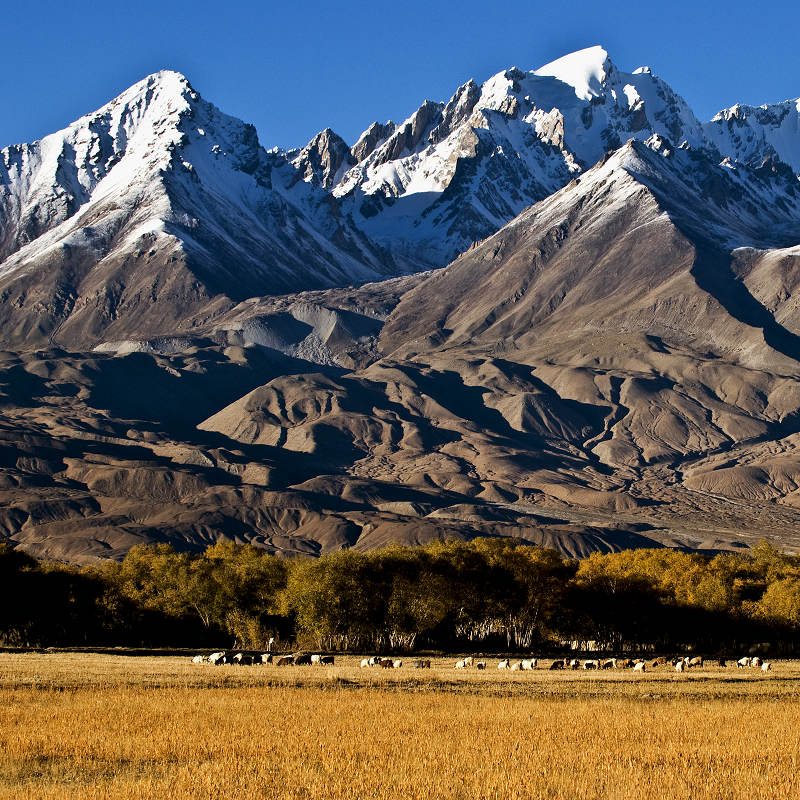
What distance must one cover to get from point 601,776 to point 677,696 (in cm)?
2307

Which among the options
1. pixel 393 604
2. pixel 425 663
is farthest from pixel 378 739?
pixel 393 604

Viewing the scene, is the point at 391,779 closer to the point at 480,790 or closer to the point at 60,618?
the point at 480,790

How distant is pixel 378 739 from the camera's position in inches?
1374

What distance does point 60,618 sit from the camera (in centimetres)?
9238

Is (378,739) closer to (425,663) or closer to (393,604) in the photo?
(425,663)

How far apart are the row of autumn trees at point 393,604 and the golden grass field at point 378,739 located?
36.8 metres

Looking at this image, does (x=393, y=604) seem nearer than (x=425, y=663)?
No

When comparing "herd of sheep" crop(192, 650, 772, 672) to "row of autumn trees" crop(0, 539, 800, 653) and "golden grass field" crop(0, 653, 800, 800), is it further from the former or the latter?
"row of autumn trees" crop(0, 539, 800, 653)

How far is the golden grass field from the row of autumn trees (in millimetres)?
36766

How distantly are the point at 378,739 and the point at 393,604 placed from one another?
183 feet

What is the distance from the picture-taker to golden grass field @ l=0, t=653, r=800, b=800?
28.5 metres

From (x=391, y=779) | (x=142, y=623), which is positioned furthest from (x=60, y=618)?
(x=391, y=779)

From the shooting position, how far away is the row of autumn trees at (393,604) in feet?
299

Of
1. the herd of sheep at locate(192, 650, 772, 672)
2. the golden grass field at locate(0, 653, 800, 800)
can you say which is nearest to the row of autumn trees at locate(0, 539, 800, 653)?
the herd of sheep at locate(192, 650, 772, 672)
